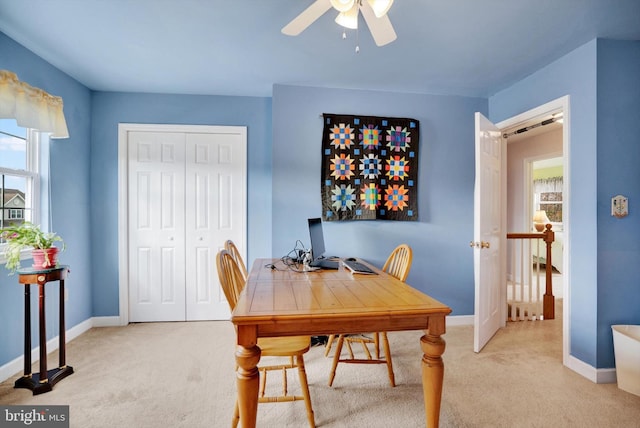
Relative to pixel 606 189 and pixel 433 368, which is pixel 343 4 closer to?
pixel 433 368

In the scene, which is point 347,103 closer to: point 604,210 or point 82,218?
point 604,210

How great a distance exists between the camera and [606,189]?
216 cm

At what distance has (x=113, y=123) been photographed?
10.3ft

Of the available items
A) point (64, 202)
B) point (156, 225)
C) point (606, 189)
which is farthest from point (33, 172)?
point (606, 189)

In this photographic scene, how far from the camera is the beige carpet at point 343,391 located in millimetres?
1719

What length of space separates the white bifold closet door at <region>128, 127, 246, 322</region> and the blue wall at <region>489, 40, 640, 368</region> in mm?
2930

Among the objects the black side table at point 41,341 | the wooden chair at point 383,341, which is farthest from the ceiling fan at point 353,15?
the black side table at point 41,341

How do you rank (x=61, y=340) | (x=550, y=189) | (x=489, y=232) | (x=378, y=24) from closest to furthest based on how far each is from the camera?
(x=378, y=24) → (x=61, y=340) → (x=489, y=232) → (x=550, y=189)

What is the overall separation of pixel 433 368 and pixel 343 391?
81 cm

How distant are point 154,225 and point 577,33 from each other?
3.90m

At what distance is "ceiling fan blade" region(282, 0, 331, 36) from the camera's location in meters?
1.40

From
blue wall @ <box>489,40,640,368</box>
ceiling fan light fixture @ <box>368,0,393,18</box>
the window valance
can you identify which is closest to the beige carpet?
blue wall @ <box>489,40,640,368</box>

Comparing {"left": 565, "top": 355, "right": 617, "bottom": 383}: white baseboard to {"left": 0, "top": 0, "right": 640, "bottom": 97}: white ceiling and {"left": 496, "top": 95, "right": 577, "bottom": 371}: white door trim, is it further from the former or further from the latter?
{"left": 0, "top": 0, "right": 640, "bottom": 97}: white ceiling

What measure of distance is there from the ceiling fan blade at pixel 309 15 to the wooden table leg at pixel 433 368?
5.02 feet
